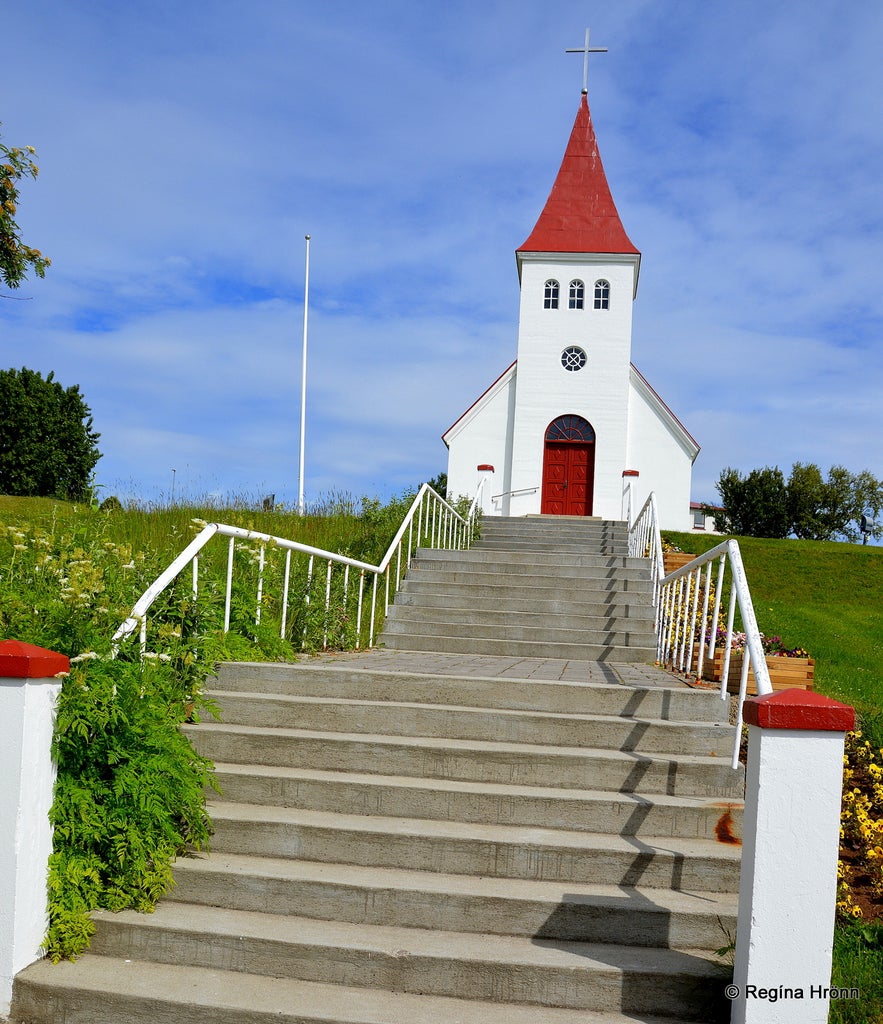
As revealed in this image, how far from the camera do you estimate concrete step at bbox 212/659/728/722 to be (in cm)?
495

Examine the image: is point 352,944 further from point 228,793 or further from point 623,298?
point 623,298

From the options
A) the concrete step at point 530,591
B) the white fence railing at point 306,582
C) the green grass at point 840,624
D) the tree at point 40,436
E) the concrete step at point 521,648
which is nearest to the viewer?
the green grass at point 840,624

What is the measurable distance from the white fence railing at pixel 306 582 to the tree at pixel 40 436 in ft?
84.9

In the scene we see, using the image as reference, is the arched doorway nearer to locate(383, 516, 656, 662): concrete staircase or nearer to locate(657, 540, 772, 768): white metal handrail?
locate(383, 516, 656, 662): concrete staircase

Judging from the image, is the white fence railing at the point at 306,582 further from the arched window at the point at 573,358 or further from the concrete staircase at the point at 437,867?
the arched window at the point at 573,358

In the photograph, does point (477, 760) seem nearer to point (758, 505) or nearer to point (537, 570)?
point (537, 570)

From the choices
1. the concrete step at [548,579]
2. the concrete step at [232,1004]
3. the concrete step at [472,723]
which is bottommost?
the concrete step at [232,1004]

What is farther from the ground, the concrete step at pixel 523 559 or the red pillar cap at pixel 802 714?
the concrete step at pixel 523 559

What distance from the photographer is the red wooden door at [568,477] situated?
21.7m

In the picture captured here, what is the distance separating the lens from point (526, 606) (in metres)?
9.38

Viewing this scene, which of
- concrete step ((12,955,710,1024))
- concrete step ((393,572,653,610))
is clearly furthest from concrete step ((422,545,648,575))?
concrete step ((12,955,710,1024))

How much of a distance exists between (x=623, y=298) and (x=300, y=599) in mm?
17187
